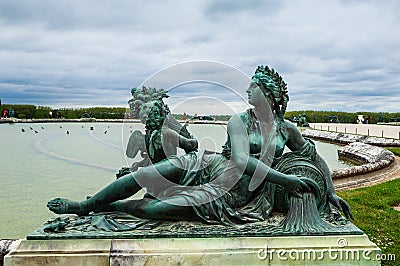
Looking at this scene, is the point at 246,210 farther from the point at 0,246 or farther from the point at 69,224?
the point at 0,246

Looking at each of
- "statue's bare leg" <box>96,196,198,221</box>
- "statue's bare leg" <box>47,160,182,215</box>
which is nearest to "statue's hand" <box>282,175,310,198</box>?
"statue's bare leg" <box>96,196,198,221</box>

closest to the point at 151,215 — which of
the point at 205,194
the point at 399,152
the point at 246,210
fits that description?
the point at 205,194

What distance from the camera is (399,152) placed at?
1416 cm

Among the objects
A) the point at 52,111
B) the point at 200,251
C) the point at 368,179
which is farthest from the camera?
the point at 52,111

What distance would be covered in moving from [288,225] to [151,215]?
51.6 inches

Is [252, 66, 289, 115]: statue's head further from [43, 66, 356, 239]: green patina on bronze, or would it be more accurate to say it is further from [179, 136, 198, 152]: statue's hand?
[179, 136, 198, 152]: statue's hand

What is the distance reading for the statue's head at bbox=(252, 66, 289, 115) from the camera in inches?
155

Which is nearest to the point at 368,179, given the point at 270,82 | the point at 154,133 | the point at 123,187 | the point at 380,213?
the point at 380,213

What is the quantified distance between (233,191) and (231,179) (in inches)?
5.9

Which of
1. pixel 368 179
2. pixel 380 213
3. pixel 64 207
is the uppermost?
pixel 64 207

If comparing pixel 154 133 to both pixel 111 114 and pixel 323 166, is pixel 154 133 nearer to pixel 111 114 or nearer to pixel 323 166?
pixel 323 166

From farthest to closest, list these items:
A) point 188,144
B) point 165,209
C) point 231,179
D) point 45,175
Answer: point 45,175 < point 188,144 < point 231,179 < point 165,209

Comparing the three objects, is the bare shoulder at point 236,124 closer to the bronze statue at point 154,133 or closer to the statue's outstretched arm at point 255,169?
the statue's outstretched arm at point 255,169

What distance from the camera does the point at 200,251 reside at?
343 centimetres
